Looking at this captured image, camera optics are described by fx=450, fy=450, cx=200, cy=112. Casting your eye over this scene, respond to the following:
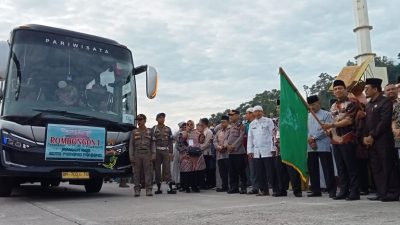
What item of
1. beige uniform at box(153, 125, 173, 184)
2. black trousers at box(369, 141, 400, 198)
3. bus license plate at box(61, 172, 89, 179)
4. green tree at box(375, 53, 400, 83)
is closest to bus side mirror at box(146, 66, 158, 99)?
beige uniform at box(153, 125, 173, 184)

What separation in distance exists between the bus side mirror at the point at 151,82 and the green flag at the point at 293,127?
102 inches

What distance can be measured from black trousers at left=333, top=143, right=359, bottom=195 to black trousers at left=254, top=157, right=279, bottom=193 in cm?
164

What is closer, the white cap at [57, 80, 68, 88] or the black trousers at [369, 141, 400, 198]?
the black trousers at [369, 141, 400, 198]

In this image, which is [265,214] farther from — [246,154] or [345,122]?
[246,154]

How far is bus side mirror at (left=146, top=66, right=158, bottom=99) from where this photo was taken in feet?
29.9

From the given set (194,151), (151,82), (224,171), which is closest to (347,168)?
(224,171)

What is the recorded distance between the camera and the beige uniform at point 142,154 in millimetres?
8961

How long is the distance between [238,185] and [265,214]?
14.2ft

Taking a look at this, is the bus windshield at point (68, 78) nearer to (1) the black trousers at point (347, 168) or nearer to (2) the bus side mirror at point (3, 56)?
(2) the bus side mirror at point (3, 56)

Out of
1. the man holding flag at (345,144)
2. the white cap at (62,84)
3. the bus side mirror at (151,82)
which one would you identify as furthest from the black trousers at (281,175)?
the white cap at (62,84)

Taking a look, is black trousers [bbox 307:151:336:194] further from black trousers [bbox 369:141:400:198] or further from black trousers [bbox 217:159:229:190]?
black trousers [bbox 217:159:229:190]

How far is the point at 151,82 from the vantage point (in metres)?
9.19

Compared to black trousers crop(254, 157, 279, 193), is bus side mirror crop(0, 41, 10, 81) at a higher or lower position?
higher

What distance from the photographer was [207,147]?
414 inches
